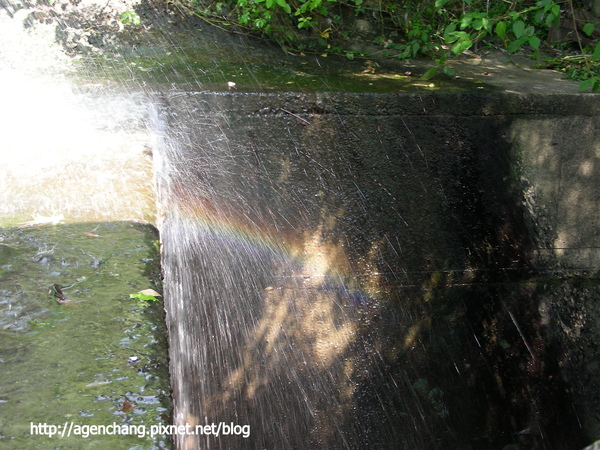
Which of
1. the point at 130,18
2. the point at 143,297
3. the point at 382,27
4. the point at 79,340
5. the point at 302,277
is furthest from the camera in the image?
the point at 382,27

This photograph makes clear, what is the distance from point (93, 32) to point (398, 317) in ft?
11.3

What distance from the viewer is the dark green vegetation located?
4512mm

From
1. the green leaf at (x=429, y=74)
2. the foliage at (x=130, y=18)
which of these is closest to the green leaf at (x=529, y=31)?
the green leaf at (x=429, y=74)

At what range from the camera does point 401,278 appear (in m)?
3.20

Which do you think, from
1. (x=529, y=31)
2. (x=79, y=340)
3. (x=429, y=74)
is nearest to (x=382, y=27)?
(x=429, y=74)

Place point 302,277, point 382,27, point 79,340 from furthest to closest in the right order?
1. point 382,27
2. point 302,277
3. point 79,340

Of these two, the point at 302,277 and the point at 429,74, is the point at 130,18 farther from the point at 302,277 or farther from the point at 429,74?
the point at 302,277

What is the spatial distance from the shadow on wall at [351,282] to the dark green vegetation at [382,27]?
3.75 feet

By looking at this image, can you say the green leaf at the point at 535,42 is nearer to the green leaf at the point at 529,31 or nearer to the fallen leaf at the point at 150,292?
the green leaf at the point at 529,31

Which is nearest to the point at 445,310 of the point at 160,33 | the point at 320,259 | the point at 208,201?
the point at 320,259

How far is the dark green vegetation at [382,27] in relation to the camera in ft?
14.8

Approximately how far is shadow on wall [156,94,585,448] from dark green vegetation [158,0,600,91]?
114cm

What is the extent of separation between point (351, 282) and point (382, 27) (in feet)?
10.2

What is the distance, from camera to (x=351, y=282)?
309 centimetres
